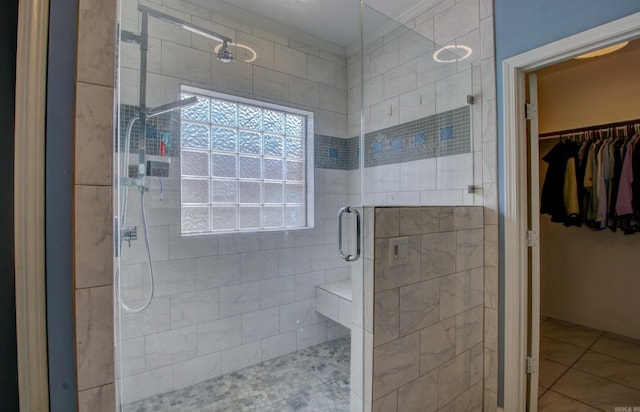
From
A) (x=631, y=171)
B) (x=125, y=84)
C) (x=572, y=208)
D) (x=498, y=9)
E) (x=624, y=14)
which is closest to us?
(x=624, y=14)

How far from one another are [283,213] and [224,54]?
4.38ft

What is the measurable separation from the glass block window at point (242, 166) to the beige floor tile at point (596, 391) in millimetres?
2227

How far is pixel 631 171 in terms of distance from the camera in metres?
2.35

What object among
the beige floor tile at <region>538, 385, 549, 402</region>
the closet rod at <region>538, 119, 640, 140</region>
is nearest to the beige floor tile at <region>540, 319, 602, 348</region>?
the beige floor tile at <region>538, 385, 549, 402</region>

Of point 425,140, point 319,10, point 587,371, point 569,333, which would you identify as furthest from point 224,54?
point 569,333

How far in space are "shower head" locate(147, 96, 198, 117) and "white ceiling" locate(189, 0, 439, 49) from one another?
0.70m

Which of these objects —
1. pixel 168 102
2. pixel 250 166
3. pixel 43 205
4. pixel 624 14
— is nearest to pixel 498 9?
pixel 624 14

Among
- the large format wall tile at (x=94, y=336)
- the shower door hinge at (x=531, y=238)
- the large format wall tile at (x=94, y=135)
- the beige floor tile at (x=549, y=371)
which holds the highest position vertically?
the large format wall tile at (x=94, y=135)

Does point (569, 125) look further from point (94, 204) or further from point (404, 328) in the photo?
point (94, 204)

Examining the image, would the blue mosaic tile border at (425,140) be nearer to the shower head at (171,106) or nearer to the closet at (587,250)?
the closet at (587,250)

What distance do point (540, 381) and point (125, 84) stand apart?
3.40 meters

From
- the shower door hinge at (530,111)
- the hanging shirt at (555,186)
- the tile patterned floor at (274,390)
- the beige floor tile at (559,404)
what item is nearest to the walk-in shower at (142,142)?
the tile patterned floor at (274,390)

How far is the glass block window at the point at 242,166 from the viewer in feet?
6.83

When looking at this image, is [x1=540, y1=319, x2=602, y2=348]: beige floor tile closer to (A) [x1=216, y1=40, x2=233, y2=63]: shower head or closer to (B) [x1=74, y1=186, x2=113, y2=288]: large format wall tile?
(B) [x1=74, y1=186, x2=113, y2=288]: large format wall tile
